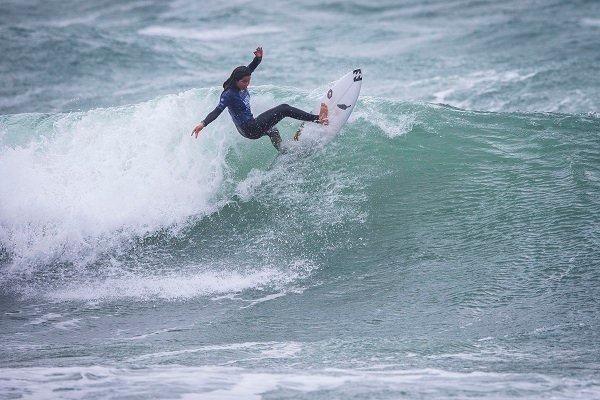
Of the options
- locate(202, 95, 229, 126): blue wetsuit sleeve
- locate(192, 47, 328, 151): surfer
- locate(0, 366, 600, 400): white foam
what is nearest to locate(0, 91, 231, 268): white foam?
locate(192, 47, 328, 151): surfer

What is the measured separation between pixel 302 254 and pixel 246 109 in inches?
72.9

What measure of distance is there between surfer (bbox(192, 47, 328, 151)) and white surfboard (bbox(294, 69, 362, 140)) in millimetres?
617

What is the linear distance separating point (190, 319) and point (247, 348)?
102cm

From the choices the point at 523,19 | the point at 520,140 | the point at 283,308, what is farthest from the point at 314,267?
the point at 523,19

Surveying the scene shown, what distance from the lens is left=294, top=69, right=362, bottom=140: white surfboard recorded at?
10602 mm

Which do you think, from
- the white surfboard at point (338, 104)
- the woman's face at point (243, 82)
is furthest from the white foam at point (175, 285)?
the white surfboard at point (338, 104)

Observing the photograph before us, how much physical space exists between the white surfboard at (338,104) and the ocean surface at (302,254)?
9.9 inches

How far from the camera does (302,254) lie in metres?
9.07

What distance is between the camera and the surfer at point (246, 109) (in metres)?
9.19

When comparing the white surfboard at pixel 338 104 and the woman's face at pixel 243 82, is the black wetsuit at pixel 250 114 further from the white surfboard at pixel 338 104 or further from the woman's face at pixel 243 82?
the white surfboard at pixel 338 104

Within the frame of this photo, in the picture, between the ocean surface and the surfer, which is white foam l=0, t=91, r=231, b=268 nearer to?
the ocean surface

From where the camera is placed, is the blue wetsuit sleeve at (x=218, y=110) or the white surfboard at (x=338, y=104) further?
the white surfboard at (x=338, y=104)

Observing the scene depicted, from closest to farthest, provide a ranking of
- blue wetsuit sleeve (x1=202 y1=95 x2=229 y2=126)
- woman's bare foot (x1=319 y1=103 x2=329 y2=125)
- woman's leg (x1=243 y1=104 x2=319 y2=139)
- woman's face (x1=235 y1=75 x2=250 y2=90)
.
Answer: blue wetsuit sleeve (x1=202 y1=95 x2=229 y2=126)
woman's face (x1=235 y1=75 x2=250 y2=90)
woman's leg (x1=243 y1=104 x2=319 y2=139)
woman's bare foot (x1=319 y1=103 x2=329 y2=125)

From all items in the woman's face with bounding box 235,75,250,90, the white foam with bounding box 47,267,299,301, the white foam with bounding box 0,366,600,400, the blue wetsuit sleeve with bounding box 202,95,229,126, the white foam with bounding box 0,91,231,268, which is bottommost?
the white foam with bounding box 0,366,600,400
